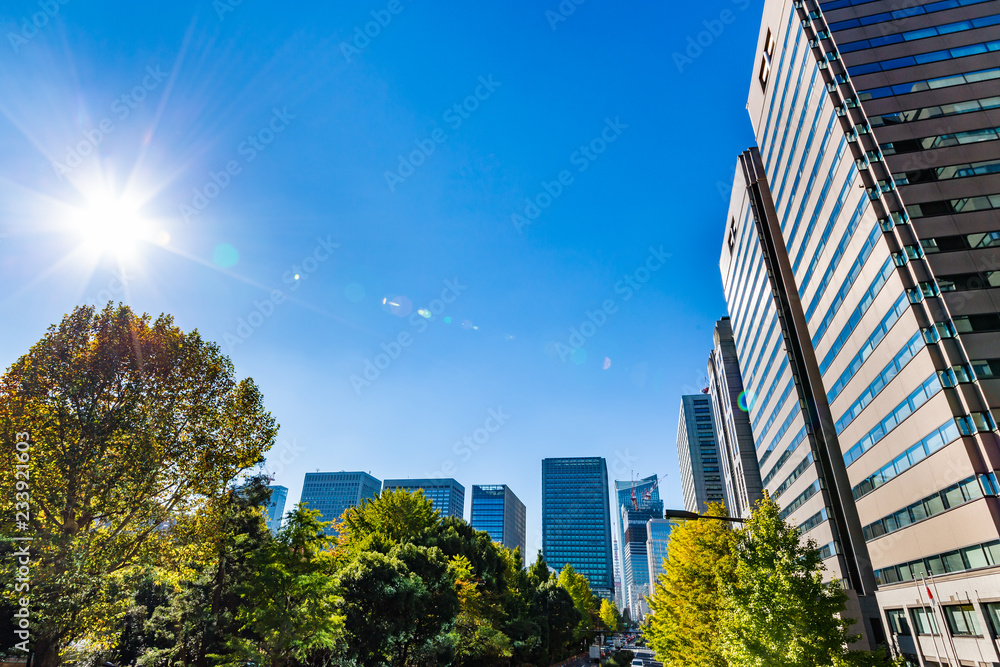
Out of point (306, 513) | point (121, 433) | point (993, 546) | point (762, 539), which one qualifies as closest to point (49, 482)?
point (121, 433)

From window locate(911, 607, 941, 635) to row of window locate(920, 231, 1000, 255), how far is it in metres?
20.3

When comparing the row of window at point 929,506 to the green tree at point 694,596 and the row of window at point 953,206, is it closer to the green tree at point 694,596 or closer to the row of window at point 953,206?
the green tree at point 694,596

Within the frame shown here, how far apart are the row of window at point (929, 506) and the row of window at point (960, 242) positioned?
42.9 ft

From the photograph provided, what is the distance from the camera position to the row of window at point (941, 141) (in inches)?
1209

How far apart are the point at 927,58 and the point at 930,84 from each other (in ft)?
8.08

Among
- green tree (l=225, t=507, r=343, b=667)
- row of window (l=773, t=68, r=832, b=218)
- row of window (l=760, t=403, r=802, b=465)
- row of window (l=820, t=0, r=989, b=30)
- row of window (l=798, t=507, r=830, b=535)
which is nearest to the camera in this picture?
green tree (l=225, t=507, r=343, b=667)

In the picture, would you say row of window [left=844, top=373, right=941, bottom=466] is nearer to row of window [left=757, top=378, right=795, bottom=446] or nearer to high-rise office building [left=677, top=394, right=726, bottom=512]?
row of window [left=757, top=378, right=795, bottom=446]

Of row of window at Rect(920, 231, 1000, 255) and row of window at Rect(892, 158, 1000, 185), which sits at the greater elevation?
row of window at Rect(892, 158, 1000, 185)

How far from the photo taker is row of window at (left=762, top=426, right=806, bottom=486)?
4591cm

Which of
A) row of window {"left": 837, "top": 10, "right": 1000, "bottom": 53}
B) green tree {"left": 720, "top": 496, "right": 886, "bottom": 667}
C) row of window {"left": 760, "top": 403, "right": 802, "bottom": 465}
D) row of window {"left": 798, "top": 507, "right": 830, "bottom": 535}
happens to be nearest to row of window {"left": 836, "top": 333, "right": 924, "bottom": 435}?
row of window {"left": 760, "top": 403, "right": 802, "bottom": 465}

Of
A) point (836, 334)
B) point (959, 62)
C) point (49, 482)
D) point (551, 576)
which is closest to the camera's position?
point (49, 482)

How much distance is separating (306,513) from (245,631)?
20.9ft

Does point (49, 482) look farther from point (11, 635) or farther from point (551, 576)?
point (551, 576)

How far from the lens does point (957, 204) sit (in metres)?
29.5
